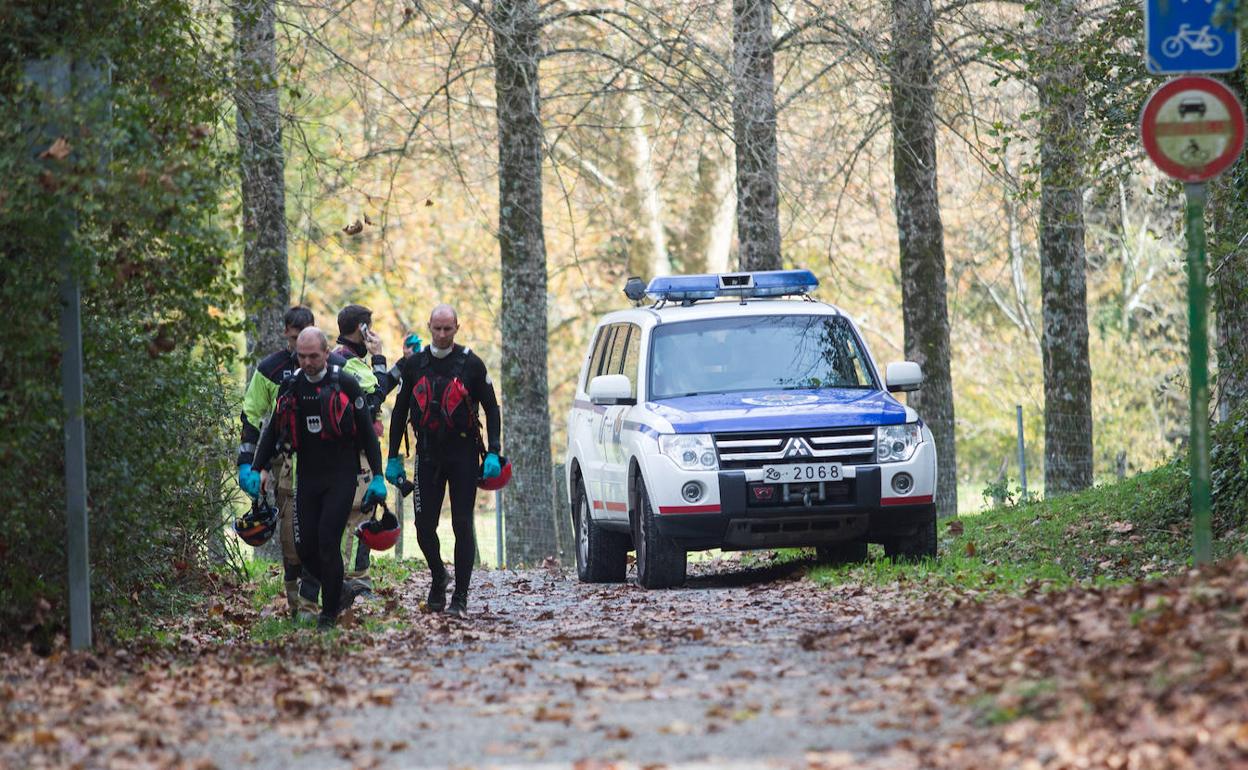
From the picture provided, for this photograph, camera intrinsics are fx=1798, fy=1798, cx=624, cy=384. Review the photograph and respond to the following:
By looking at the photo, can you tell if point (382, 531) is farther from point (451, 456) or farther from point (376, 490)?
point (451, 456)

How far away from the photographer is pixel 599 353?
51.6 ft

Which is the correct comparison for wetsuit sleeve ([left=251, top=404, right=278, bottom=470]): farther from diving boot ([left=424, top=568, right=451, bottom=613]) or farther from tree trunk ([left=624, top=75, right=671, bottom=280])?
tree trunk ([left=624, top=75, right=671, bottom=280])

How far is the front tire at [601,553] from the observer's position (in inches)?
584

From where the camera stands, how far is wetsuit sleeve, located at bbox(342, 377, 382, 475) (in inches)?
441

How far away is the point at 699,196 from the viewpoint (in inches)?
1473

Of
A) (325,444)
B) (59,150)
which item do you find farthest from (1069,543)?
(59,150)

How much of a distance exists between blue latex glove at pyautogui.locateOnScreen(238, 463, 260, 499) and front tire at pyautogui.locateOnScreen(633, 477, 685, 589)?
2.85m

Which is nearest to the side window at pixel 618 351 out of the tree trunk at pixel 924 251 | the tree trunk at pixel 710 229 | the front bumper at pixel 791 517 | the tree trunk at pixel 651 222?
the front bumper at pixel 791 517

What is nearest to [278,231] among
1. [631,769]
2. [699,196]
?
[631,769]

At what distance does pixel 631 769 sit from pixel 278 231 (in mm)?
12985

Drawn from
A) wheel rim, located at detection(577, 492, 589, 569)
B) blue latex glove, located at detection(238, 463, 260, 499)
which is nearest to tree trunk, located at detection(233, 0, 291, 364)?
wheel rim, located at detection(577, 492, 589, 569)

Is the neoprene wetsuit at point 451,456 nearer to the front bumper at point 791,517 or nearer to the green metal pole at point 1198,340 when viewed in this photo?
the front bumper at point 791,517

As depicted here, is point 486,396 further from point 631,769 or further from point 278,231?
point 278,231

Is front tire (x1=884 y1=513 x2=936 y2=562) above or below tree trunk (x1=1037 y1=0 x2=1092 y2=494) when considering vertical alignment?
below
